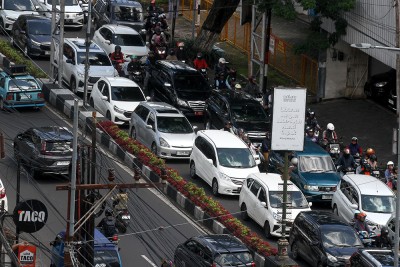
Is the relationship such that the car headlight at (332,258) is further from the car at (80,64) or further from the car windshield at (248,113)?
the car at (80,64)

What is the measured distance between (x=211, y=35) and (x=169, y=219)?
17.2m

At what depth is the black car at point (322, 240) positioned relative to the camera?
103ft

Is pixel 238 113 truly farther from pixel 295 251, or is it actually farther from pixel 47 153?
pixel 295 251

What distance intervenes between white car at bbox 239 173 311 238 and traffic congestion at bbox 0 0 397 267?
4cm

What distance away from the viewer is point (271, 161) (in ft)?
126

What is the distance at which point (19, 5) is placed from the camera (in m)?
53.1

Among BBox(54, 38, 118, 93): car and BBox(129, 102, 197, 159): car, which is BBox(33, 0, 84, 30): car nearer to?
BBox(54, 38, 118, 93): car

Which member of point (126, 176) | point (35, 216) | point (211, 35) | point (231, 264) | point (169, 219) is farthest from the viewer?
point (211, 35)

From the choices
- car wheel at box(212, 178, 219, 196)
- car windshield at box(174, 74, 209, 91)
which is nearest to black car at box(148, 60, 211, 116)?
car windshield at box(174, 74, 209, 91)

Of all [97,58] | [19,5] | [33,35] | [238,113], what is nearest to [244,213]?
[238,113]

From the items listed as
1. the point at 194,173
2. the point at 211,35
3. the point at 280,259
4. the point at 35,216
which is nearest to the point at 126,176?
the point at 194,173

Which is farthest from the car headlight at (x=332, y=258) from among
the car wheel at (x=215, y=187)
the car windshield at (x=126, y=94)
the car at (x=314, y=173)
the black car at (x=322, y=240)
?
the car windshield at (x=126, y=94)

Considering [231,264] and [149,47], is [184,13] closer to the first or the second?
[149,47]

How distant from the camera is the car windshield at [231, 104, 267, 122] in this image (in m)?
41.1
